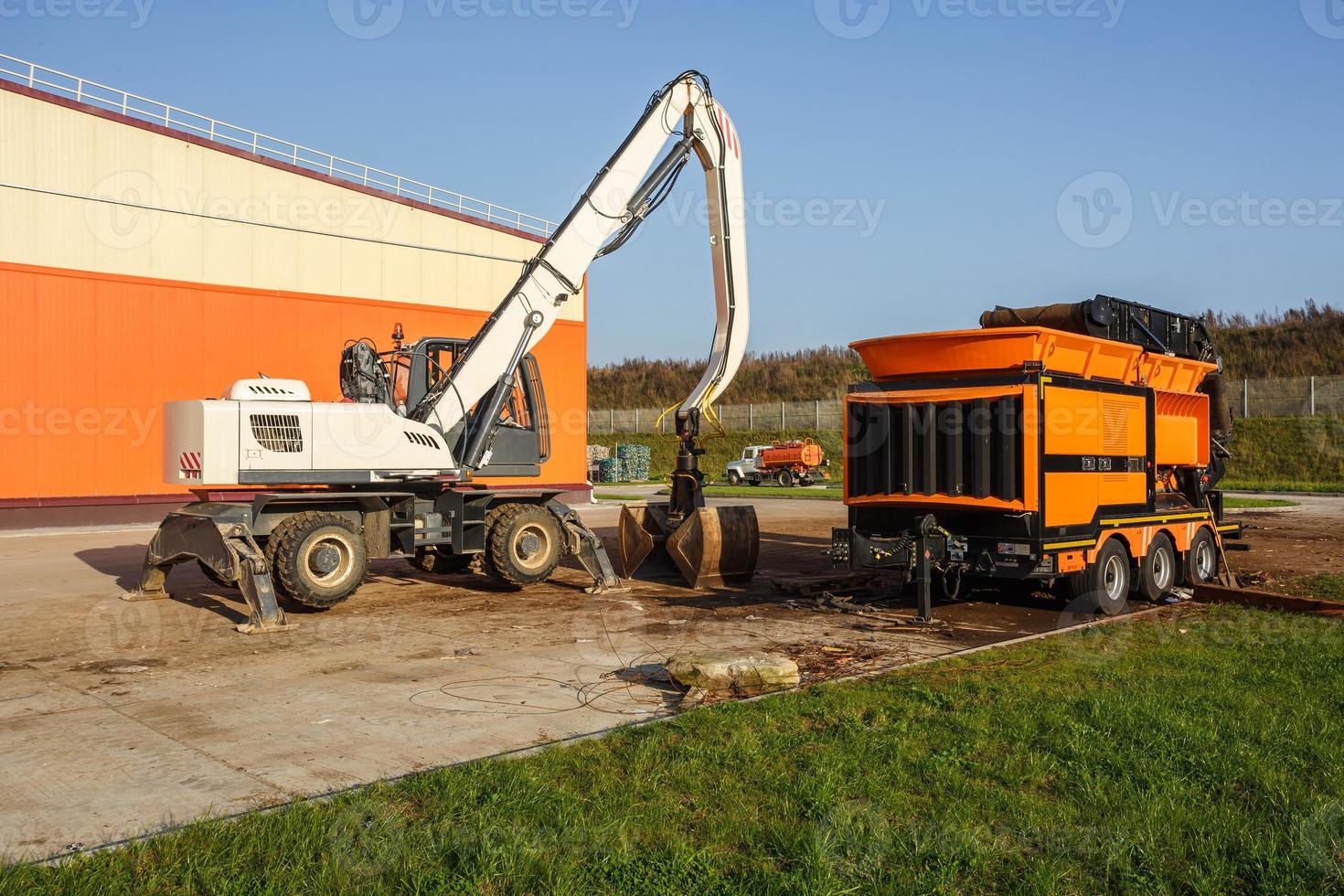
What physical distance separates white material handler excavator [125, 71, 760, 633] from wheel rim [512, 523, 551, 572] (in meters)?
0.03

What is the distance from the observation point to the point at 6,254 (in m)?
22.2

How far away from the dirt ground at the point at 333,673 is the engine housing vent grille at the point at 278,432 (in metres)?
1.94

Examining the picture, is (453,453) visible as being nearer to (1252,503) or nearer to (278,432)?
(278,432)

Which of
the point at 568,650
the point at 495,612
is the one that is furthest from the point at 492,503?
the point at 568,650

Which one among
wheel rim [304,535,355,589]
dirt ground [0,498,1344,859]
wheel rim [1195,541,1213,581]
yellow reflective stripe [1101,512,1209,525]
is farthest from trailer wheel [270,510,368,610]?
wheel rim [1195,541,1213,581]

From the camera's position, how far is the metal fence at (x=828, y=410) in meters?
47.2

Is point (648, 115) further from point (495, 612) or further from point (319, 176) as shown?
point (319, 176)

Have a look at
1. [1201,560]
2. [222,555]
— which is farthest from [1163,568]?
[222,555]

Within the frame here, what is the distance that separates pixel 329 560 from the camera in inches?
472

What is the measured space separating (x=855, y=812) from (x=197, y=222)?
24.2m

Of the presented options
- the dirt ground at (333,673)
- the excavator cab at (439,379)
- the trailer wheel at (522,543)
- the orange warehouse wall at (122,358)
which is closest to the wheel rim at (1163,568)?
the dirt ground at (333,673)

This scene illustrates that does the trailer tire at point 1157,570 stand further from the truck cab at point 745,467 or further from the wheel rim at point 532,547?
the truck cab at point 745,467

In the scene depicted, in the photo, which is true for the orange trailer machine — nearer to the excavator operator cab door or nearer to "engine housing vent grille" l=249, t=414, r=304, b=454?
the excavator operator cab door

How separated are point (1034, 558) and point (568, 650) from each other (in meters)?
4.74
